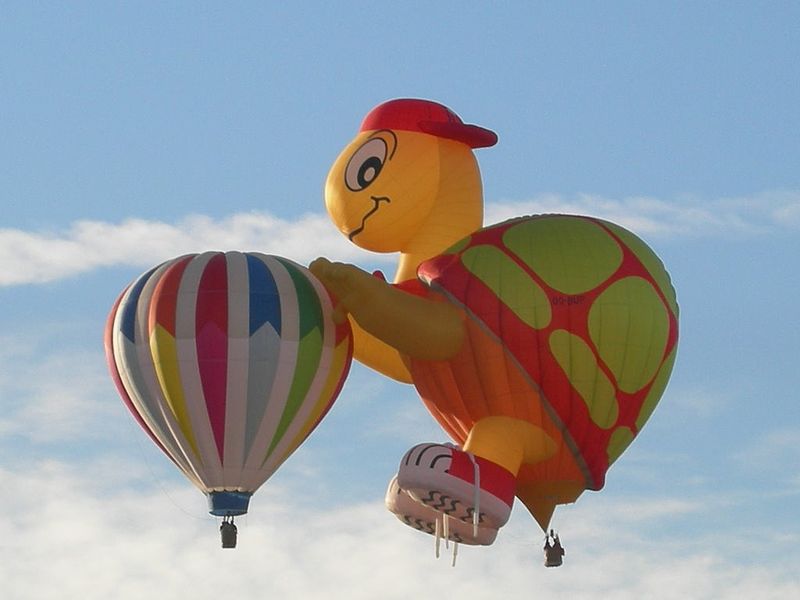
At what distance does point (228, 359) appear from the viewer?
3912cm

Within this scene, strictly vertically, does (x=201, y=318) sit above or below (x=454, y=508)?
above

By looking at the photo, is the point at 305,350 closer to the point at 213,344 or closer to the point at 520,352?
the point at 213,344

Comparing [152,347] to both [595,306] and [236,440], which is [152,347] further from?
[595,306]

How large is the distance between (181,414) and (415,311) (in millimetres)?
3058

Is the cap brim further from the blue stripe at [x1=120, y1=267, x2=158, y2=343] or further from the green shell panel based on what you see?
the blue stripe at [x1=120, y1=267, x2=158, y2=343]

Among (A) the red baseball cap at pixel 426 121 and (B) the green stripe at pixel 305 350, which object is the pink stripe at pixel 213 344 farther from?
(A) the red baseball cap at pixel 426 121

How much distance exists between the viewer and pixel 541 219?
3962 cm

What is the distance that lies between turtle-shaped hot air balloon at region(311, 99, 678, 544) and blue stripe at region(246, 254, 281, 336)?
2.11ft

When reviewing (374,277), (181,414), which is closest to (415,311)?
(374,277)

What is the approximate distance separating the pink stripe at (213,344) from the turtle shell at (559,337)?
7.43ft

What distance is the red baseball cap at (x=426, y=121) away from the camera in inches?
1620

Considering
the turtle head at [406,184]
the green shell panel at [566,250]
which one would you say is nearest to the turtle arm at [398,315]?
the green shell panel at [566,250]

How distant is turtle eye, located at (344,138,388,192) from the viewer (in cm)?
4084

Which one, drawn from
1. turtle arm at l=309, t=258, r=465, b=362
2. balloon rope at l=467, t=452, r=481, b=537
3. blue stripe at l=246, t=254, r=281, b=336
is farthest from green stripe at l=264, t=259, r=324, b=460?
balloon rope at l=467, t=452, r=481, b=537
